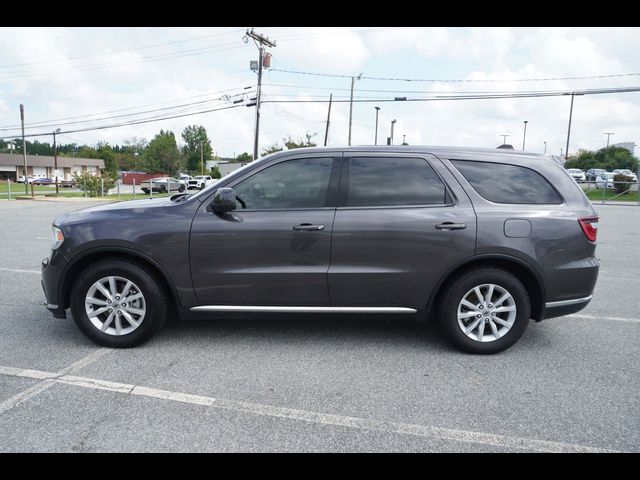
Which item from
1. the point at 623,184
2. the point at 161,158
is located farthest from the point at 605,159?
the point at 161,158

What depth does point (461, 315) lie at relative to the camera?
155 inches

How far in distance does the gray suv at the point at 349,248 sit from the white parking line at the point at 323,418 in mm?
665

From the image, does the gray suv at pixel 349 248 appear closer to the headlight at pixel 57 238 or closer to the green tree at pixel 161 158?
the headlight at pixel 57 238

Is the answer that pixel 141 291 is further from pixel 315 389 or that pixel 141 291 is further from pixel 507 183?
pixel 507 183

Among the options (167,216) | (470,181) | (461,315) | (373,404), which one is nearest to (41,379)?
(167,216)

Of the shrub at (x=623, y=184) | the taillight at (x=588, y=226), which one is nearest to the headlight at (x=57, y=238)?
the taillight at (x=588, y=226)

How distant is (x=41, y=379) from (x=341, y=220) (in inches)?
102

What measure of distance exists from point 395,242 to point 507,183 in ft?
3.75

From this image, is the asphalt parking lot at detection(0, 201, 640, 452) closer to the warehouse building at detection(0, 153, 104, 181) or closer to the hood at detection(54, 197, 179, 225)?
the hood at detection(54, 197, 179, 225)

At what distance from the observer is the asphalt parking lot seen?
271 centimetres

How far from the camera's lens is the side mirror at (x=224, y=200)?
3779mm

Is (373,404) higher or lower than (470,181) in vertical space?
lower

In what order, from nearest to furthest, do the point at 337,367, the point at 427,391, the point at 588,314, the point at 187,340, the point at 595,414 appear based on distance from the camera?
1. the point at 595,414
2. the point at 427,391
3. the point at 337,367
4. the point at 187,340
5. the point at 588,314
